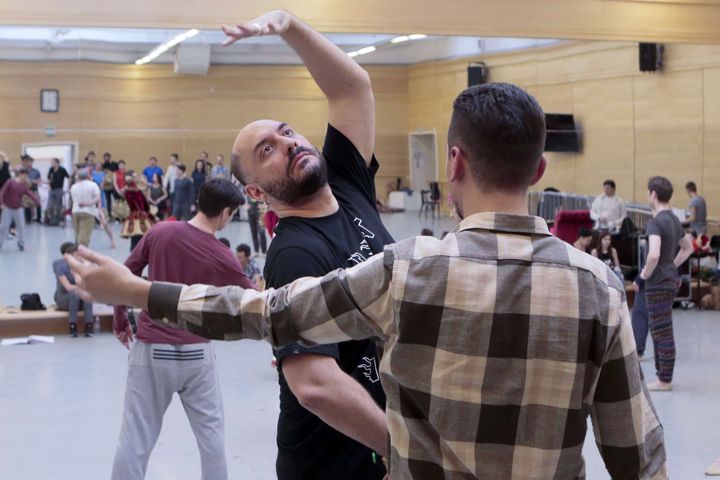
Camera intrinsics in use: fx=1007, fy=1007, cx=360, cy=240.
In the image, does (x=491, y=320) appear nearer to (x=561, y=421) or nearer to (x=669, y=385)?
(x=561, y=421)

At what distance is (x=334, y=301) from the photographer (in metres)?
1.67

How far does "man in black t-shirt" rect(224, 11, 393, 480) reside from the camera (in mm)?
2029

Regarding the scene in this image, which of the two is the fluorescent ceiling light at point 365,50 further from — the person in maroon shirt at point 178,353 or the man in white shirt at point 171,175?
the person in maroon shirt at point 178,353

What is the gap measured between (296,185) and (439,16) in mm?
11356

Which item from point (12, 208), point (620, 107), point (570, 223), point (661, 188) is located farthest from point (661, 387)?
point (12, 208)

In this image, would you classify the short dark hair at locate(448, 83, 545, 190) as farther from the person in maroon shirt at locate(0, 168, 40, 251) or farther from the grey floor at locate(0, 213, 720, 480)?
the person in maroon shirt at locate(0, 168, 40, 251)

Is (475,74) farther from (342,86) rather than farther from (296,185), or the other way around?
(296,185)

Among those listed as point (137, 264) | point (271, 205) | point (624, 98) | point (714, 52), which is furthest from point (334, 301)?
point (624, 98)

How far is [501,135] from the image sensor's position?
1644 millimetres

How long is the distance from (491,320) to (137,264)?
3854mm

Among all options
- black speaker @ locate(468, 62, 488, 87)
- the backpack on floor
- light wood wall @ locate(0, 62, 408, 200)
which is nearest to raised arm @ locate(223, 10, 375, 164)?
the backpack on floor

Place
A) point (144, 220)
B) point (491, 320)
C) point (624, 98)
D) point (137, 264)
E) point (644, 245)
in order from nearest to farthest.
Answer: point (491, 320) < point (137, 264) < point (644, 245) < point (144, 220) < point (624, 98)

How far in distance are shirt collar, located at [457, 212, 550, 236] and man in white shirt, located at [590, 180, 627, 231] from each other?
1434 cm

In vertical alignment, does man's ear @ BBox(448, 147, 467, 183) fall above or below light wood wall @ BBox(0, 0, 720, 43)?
below
